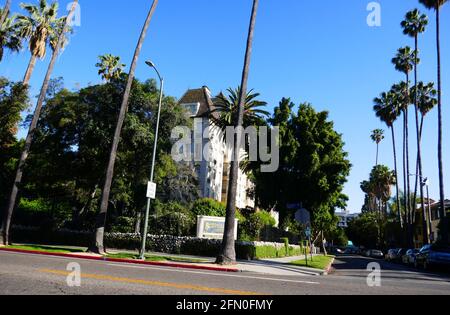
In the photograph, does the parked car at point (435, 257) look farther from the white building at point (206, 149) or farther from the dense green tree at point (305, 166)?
the white building at point (206, 149)

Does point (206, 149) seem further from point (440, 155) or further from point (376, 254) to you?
point (376, 254)

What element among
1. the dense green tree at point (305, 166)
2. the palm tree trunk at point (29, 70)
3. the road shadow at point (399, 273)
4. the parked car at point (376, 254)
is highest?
the palm tree trunk at point (29, 70)

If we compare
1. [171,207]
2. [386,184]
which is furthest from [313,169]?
[386,184]

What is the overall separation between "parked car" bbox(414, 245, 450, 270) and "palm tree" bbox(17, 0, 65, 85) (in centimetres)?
3048

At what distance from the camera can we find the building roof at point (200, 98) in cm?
4734

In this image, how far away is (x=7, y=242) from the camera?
855 inches

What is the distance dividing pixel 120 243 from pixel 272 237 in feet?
41.4

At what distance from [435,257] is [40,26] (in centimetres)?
3180

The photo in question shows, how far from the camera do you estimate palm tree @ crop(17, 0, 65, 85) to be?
27875 mm

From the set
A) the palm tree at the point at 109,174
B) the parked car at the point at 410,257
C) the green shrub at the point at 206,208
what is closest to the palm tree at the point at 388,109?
the parked car at the point at 410,257

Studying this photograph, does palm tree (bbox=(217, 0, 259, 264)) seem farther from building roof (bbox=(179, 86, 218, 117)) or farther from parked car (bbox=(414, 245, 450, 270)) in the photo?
building roof (bbox=(179, 86, 218, 117))

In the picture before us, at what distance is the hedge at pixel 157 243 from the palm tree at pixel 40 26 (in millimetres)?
14380

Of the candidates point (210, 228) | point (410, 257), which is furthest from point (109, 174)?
point (410, 257)
